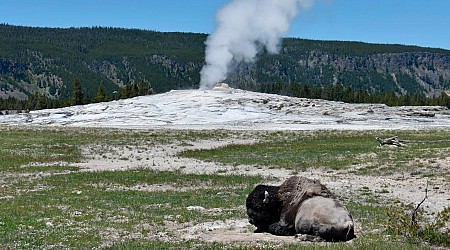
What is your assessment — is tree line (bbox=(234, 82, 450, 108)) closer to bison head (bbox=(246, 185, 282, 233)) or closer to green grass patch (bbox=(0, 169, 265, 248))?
green grass patch (bbox=(0, 169, 265, 248))

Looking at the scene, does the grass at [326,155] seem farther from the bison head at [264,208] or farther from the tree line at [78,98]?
the tree line at [78,98]

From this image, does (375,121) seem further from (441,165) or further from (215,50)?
(441,165)

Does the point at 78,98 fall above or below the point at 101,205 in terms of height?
above

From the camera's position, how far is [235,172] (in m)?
32.2

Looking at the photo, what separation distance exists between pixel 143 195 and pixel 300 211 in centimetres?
1086

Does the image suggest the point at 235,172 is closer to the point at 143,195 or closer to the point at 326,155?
the point at 326,155

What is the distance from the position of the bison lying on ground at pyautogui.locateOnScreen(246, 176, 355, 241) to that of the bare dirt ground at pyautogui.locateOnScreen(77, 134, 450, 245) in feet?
1.48

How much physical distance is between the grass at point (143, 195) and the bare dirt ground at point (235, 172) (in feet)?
1.37

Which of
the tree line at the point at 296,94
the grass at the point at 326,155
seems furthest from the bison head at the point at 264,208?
the tree line at the point at 296,94

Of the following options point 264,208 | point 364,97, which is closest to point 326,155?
point 264,208

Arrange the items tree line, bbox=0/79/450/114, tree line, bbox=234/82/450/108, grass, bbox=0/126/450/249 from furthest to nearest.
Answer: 1. tree line, bbox=234/82/450/108
2. tree line, bbox=0/79/450/114
3. grass, bbox=0/126/450/249

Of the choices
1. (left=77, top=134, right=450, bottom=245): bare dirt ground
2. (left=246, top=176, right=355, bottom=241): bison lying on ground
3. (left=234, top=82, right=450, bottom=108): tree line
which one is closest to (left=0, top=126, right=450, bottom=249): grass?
(left=77, top=134, right=450, bottom=245): bare dirt ground

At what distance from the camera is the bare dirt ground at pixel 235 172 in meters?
14.7

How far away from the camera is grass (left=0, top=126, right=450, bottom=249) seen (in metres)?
13.5
